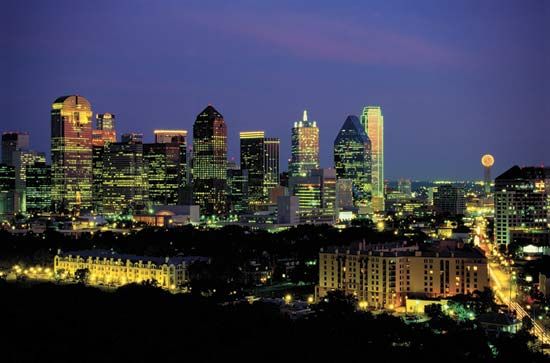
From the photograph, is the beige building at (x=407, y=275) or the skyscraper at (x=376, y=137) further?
the skyscraper at (x=376, y=137)

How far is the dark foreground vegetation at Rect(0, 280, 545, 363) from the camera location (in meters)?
24.5

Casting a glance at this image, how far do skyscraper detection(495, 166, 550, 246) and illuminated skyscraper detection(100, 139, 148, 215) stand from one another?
5710 centimetres

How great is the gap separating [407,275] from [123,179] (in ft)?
259

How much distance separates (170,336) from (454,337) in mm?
8861

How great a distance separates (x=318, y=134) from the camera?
13400 cm

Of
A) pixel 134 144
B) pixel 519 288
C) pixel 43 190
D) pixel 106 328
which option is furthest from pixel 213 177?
pixel 106 328

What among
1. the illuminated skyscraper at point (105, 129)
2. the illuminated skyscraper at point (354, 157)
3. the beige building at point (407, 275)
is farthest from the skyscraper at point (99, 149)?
the beige building at point (407, 275)

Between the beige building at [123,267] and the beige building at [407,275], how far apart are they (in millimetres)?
9543

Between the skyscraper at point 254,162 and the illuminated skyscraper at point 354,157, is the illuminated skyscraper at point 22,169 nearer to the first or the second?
the skyscraper at point 254,162

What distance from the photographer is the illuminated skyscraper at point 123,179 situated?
112 metres

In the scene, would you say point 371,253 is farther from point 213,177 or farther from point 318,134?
point 318,134

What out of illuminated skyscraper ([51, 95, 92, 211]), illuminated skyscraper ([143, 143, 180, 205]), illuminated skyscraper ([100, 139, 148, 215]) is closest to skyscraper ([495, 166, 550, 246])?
illuminated skyscraper ([100, 139, 148, 215])

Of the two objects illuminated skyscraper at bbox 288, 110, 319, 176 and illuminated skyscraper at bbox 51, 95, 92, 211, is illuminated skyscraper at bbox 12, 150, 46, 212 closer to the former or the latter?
illuminated skyscraper at bbox 51, 95, 92, 211

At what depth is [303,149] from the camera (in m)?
130
